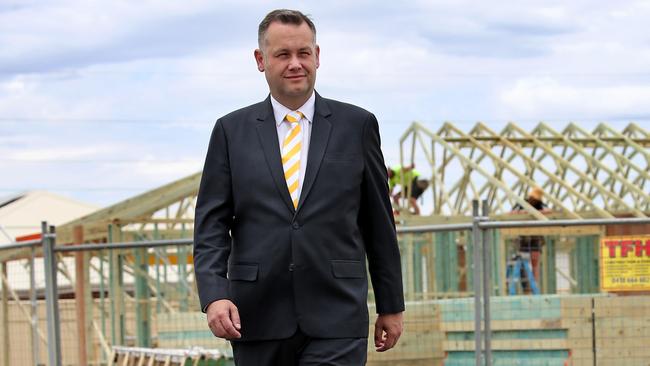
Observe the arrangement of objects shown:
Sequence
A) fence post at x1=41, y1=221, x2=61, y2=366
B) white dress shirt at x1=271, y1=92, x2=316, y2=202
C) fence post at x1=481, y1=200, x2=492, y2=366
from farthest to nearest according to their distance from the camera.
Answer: fence post at x1=41, y1=221, x2=61, y2=366 → fence post at x1=481, y1=200, x2=492, y2=366 → white dress shirt at x1=271, y1=92, x2=316, y2=202

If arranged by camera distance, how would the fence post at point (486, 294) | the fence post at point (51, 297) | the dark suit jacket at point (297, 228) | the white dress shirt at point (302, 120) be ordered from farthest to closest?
the fence post at point (51, 297), the fence post at point (486, 294), the white dress shirt at point (302, 120), the dark suit jacket at point (297, 228)

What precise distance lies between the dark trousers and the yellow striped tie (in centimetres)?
48

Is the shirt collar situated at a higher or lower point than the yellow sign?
higher

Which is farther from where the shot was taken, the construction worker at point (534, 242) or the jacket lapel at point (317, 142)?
the construction worker at point (534, 242)

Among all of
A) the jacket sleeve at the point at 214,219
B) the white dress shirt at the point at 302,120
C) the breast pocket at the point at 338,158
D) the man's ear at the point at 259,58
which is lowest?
the jacket sleeve at the point at 214,219

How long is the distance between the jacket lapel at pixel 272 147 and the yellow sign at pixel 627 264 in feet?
25.9

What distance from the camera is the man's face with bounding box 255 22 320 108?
14.4 ft

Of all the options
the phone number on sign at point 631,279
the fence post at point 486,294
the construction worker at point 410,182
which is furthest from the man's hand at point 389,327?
the construction worker at point 410,182

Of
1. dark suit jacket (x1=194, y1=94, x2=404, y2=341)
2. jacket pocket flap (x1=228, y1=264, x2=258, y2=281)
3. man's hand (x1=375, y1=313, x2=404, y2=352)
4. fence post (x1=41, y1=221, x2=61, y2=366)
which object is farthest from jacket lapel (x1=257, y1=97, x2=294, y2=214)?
fence post (x1=41, y1=221, x2=61, y2=366)

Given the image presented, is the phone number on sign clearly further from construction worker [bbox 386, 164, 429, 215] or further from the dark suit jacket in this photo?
construction worker [bbox 386, 164, 429, 215]

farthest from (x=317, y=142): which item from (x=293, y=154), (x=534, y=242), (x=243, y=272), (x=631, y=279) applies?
(x=534, y=242)

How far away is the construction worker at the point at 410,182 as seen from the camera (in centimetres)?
2669

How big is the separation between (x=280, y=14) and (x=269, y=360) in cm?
121

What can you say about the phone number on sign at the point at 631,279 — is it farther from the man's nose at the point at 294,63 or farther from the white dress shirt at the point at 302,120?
the man's nose at the point at 294,63
